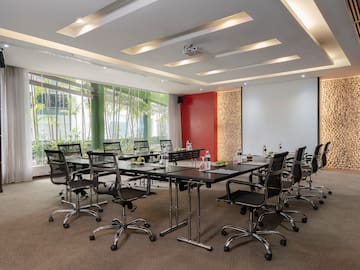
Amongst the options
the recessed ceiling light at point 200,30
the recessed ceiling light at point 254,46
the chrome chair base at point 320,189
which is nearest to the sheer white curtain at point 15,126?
the recessed ceiling light at point 200,30

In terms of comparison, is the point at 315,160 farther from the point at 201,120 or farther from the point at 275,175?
the point at 201,120

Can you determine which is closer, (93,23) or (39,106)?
(93,23)

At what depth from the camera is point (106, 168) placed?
10.2 ft

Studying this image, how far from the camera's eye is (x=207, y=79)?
8062 millimetres

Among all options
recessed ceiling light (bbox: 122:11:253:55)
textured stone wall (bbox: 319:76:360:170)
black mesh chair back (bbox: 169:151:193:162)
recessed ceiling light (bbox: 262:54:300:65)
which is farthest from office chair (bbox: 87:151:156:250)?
textured stone wall (bbox: 319:76:360:170)

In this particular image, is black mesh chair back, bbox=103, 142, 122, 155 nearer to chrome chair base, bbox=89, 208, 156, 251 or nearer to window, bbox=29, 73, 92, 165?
window, bbox=29, 73, 92, 165

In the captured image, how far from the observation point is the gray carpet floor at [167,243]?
2504 millimetres

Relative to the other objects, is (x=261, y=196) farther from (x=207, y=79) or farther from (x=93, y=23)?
(x=207, y=79)

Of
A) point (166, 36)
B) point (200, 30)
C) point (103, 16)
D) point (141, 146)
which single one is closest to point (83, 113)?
point (141, 146)

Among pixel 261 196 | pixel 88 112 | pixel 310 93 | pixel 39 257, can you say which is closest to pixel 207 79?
pixel 310 93

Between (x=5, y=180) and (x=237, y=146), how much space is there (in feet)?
24.5

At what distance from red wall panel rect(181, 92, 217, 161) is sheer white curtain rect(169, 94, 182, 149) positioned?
202mm

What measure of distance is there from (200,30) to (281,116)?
5479 mm

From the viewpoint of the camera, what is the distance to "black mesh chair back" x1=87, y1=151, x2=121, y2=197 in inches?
116
